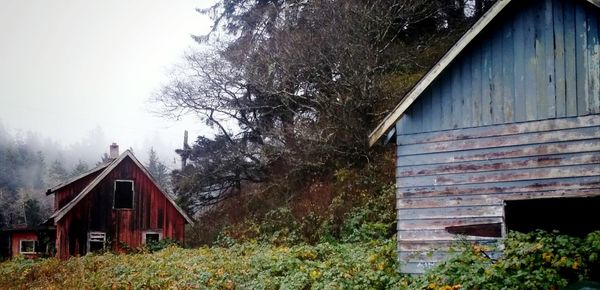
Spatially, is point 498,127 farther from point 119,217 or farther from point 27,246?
point 27,246

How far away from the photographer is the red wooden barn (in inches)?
1068

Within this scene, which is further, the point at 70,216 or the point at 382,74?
the point at 70,216

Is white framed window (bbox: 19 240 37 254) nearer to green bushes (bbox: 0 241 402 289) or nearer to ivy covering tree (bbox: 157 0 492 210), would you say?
ivy covering tree (bbox: 157 0 492 210)

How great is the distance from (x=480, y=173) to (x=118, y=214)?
907 inches

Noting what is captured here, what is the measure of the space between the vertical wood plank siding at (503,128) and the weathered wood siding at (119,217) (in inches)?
820

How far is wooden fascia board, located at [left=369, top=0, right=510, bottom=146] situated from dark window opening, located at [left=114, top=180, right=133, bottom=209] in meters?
21.4

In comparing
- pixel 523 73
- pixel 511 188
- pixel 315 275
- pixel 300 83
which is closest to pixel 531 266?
pixel 511 188

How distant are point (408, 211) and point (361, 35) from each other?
12260 mm

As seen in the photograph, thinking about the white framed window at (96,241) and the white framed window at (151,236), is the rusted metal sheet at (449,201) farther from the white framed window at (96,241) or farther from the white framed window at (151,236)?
the white framed window at (96,241)

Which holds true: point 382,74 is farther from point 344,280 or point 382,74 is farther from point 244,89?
point 344,280

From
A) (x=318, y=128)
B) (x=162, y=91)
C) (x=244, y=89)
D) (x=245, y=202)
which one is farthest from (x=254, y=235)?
(x=162, y=91)

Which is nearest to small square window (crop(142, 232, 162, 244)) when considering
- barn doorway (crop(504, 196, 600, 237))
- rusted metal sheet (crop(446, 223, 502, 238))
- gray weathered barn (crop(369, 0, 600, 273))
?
barn doorway (crop(504, 196, 600, 237))

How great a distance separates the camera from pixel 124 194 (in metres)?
29.0

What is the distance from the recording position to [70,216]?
27.2 metres
